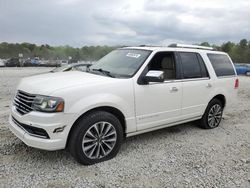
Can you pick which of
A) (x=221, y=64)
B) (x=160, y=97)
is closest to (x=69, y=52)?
(x=221, y=64)

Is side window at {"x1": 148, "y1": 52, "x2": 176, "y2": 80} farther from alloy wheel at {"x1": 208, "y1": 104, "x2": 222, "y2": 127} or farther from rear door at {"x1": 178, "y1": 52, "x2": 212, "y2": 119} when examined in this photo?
alloy wheel at {"x1": 208, "y1": 104, "x2": 222, "y2": 127}

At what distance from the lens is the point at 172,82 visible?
453 centimetres

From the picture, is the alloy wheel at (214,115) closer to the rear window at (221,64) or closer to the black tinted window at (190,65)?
the rear window at (221,64)

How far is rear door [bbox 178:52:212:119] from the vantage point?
479 cm

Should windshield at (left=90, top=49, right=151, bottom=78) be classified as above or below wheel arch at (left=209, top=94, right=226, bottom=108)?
above

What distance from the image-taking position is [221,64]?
18.7 feet

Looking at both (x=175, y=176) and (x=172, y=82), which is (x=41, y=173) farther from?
(x=172, y=82)

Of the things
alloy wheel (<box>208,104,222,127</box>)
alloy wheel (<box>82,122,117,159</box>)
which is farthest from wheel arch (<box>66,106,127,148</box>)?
alloy wheel (<box>208,104,222,127</box>)

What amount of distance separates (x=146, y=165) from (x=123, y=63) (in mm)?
1838

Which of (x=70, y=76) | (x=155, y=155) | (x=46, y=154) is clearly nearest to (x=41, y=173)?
(x=46, y=154)

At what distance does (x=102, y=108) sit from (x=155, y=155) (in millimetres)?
1232

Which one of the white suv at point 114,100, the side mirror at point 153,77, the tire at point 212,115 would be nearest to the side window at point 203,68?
the white suv at point 114,100

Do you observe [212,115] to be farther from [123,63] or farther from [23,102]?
Result: [23,102]

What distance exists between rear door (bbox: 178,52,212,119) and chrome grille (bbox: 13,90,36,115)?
2.76 metres
